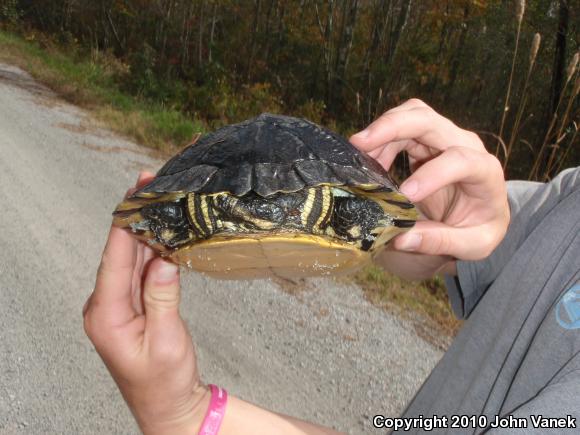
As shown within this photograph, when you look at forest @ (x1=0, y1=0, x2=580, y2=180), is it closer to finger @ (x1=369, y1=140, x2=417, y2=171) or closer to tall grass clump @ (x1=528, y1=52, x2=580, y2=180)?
tall grass clump @ (x1=528, y1=52, x2=580, y2=180)

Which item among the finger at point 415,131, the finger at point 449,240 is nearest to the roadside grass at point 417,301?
the finger at point 449,240

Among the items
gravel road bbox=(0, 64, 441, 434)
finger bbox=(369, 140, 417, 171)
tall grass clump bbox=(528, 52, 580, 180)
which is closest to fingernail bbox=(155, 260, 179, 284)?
finger bbox=(369, 140, 417, 171)

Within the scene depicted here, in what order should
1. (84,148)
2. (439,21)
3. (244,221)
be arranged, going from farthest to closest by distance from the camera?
1. (439,21)
2. (84,148)
3. (244,221)

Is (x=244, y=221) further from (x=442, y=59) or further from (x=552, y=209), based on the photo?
(x=442, y=59)

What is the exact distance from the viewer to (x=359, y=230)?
1.92m

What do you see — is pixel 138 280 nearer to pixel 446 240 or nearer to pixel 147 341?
pixel 147 341

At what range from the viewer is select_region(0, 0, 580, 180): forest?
10703mm

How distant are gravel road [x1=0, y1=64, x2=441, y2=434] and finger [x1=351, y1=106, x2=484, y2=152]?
6.17 ft

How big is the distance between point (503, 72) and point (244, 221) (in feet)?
45.8

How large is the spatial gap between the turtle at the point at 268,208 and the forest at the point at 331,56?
24.2ft

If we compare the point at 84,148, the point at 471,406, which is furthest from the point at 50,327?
the point at 84,148

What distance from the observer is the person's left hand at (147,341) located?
179 centimetres

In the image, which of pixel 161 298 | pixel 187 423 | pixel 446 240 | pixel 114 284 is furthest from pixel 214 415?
pixel 446 240

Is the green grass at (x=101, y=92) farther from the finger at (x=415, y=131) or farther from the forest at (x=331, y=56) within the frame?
the finger at (x=415, y=131)
